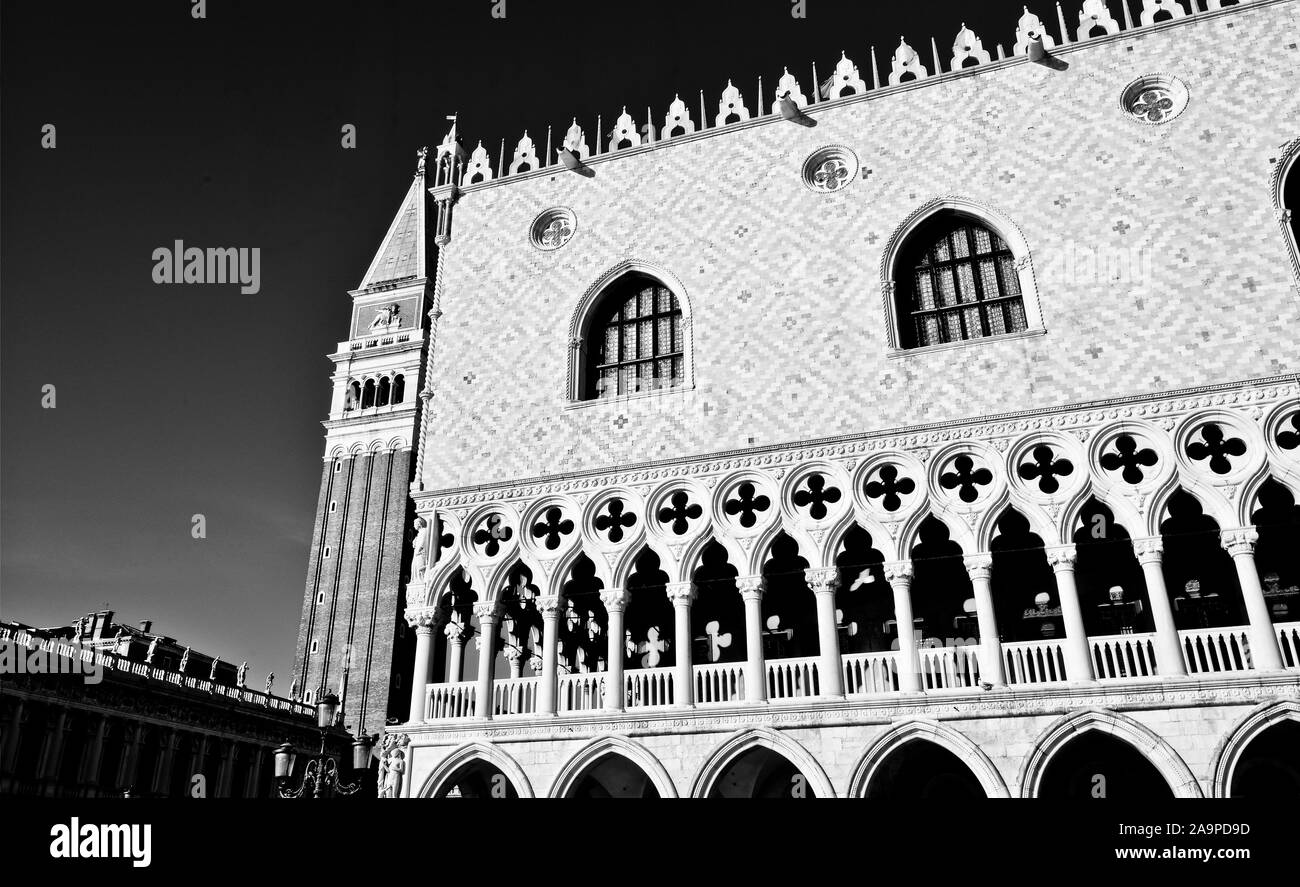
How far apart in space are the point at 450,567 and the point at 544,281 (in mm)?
5232

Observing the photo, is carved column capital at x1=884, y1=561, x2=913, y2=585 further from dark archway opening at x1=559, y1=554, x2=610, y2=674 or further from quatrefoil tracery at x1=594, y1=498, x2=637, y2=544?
dark archway opening at x1=559, y1=554, x2=610, y2=674

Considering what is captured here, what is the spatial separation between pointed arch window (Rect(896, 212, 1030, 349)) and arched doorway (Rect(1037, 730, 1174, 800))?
5.90m

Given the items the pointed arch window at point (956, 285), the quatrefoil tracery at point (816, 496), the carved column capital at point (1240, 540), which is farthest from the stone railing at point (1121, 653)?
the pointed arch window at point (956, 285)

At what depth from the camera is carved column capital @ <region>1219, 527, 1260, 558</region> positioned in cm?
1186

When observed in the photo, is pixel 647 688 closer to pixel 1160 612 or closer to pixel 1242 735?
pixel 1160 612

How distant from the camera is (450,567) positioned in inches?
610

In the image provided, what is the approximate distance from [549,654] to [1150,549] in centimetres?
825

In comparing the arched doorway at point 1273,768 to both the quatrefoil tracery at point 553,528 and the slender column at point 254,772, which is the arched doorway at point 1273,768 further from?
the slender column at point 254,772

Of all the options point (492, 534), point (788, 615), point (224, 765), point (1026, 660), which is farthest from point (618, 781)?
point (224, 765)

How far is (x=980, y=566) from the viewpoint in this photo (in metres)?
12.7

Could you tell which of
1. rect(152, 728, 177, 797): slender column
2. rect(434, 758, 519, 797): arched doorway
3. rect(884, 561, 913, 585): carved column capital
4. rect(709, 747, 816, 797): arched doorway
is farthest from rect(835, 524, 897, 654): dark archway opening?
rect(152, 728, 177, 797): slender column

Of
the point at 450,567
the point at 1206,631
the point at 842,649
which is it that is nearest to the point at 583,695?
the point at 450,567
